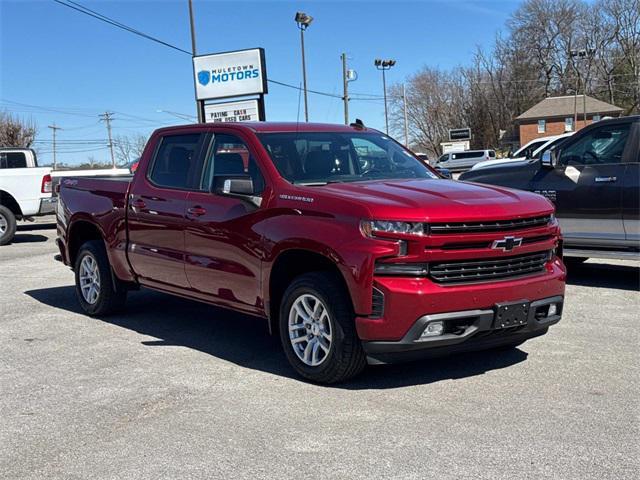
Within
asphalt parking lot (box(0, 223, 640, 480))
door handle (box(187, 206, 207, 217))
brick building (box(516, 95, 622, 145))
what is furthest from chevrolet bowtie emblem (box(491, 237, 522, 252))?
brick building (box(516, 95, 622, 145))

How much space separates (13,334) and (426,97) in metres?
82.1

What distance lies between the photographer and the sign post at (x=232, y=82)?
23172mm

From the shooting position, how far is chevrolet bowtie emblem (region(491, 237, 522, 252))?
481cm

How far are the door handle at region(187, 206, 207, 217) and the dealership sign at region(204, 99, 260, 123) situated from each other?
17.3 m

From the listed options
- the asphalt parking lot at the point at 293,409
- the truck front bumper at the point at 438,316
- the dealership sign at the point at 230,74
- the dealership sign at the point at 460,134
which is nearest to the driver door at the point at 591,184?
the asphalt parking lot at the point at 293,409

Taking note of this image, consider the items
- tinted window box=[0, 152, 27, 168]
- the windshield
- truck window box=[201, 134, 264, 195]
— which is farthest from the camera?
tinted window box=[0, 152, 27, 168]

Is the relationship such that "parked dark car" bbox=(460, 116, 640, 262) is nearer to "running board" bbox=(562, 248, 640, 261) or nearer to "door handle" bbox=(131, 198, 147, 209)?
"running board" bbox=(562, 248, 640, 261)

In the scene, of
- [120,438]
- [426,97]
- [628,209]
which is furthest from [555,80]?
[120,438]

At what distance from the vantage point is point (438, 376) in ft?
17.3

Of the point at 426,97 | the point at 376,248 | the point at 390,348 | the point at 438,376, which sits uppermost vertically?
the point at 426,97

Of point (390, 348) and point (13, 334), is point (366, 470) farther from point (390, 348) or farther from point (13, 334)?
point (13, 334)

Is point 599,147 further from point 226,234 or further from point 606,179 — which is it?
point 226,234

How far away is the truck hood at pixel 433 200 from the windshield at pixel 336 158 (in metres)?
0.32

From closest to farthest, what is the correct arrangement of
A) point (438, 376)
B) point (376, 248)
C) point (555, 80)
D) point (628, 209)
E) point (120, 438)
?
point (120, 438)
point (376, 248)
point (438, 376)
point (628, 209)
point (555, 80)
